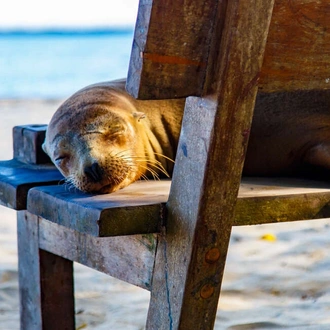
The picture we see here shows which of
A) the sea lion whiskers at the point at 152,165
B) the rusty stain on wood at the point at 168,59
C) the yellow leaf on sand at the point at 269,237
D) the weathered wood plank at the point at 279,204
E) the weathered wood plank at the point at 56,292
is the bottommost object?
the yellow leaf on sand at the point at 269,237

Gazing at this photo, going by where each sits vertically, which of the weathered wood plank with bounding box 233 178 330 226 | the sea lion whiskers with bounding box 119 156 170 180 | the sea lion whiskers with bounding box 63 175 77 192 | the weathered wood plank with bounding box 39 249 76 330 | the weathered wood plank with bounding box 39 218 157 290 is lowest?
the weathered wood plank with bounding box 39 249 76 330

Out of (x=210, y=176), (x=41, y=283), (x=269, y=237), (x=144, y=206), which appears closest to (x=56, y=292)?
(x=41, y=283)

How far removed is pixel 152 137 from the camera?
117 inches

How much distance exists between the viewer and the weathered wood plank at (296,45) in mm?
1782

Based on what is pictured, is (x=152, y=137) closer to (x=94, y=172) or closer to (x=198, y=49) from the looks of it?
(x=94, y=172)

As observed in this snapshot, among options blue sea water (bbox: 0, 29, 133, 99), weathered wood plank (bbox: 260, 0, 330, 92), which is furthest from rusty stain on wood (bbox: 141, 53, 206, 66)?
blue sea water (bbox: 0, 29, 133, 99)

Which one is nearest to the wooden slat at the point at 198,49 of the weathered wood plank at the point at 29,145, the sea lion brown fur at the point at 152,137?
the sea lion brown fur at the point at 152,137

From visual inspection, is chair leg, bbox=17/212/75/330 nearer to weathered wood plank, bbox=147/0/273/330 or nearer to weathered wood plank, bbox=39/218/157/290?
weathered wood plank, bbox=39/218/157/290

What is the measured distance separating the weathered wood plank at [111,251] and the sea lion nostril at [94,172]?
166 mm

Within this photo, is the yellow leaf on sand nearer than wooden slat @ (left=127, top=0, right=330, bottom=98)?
No

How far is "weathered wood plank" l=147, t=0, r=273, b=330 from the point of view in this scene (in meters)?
1.72

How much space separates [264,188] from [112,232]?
48 centimetres

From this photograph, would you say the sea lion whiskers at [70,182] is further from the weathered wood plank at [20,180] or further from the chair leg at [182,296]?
the chair leg at [182,296]

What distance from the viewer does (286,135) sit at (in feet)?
9.29
